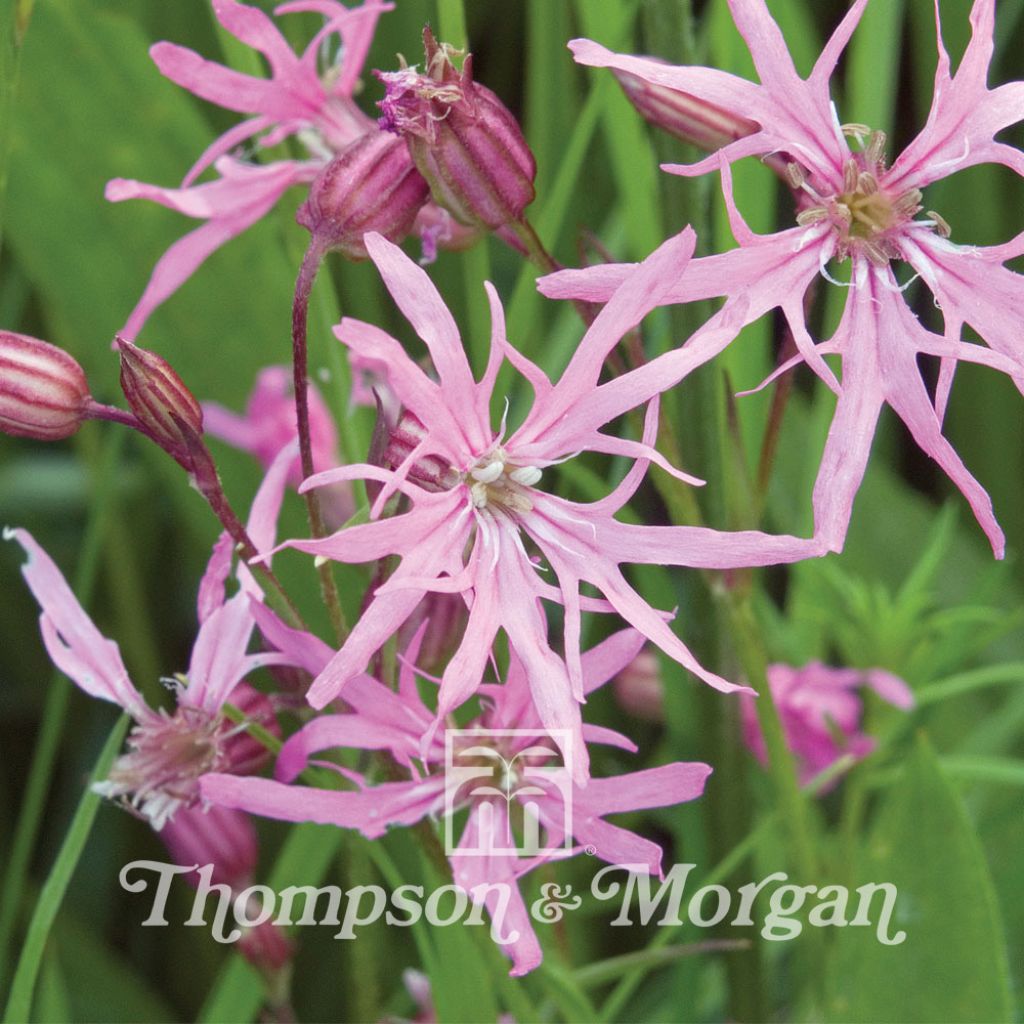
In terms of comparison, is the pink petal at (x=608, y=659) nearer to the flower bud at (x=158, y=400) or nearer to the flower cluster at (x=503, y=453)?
the flower cluster at (x=503, y=453)

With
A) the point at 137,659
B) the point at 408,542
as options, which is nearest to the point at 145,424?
the point at 408,542

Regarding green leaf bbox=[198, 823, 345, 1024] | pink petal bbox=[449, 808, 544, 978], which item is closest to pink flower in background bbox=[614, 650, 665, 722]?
green leaf bbox=[198, 823, 345, 1024]

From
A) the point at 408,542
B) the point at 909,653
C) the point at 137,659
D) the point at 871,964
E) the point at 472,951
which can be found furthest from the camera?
the point at 137,659

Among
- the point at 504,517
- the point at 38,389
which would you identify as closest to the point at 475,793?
the point at 504,517

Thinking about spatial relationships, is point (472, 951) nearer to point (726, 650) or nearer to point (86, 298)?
point (726, 650)

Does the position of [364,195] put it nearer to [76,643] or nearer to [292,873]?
[76,643]

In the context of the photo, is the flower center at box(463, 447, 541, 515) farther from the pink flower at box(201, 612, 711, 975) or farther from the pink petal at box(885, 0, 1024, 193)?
the pink petal at box(885, 0, 1024, 193)
